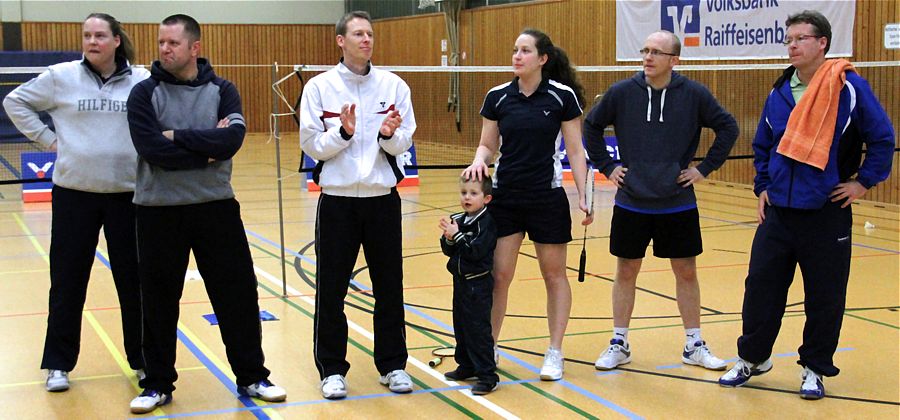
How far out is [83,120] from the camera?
5.21m

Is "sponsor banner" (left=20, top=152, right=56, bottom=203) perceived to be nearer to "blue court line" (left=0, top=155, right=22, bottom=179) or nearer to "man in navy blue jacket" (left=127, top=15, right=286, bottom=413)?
"blue court line" (left=0, top=155, right=22, bottom=179)

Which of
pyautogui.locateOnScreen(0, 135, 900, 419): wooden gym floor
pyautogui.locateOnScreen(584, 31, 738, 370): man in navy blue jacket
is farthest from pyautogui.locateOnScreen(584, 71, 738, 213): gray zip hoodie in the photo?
pyautogui.locateOnScreen(0, 135, 900, 419): wooden gym floor

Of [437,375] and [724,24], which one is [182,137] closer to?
[437,375]

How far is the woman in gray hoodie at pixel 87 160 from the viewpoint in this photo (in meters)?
5.16

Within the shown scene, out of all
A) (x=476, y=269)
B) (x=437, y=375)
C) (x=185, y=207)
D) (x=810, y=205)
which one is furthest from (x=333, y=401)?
(x=810, y=205)

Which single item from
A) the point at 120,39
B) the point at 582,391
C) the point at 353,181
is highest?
the point at 120,39

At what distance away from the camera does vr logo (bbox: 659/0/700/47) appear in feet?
52.9

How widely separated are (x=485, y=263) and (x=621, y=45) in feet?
43.4

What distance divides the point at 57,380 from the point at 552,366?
2589 millimetres

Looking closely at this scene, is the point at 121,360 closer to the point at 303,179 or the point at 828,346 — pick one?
the point at 828,346

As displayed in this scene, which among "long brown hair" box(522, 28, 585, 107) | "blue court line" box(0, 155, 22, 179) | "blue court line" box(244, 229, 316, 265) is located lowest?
"blue court line" box(244, 229, 316, 265)

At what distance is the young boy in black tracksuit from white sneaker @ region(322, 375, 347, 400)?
67cm

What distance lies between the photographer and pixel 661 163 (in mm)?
5578

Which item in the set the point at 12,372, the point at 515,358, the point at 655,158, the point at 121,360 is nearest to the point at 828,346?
the point at 655,158
